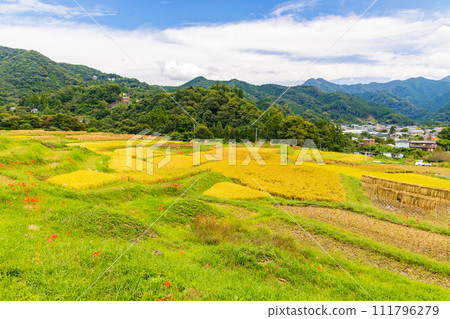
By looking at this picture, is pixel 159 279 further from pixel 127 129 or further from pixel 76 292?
pixel 127 129

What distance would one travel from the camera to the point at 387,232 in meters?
11.2

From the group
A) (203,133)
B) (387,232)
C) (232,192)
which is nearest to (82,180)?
(232,192)

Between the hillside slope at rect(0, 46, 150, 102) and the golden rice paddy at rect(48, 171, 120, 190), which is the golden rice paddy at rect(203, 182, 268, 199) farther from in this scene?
the hillside slope at rect(0, 46, 150, 102)

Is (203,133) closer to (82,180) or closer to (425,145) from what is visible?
(82,180)

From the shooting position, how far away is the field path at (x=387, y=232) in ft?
31.4

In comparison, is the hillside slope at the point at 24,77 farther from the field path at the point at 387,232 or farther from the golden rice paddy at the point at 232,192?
the field path at the point at 387,232

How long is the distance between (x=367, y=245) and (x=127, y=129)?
65.0 meters

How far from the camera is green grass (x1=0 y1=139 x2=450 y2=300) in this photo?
170 inches

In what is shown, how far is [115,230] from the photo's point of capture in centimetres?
773

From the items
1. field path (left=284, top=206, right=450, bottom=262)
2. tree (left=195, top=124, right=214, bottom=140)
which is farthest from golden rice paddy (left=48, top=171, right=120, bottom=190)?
tree (left=195, top=124, right=214, bottom=140)

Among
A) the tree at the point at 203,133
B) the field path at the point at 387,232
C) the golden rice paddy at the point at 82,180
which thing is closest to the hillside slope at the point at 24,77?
the tree at the point at 203,133

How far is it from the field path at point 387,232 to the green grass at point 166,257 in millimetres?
1107

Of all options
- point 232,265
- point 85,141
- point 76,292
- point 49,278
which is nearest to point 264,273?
point 232,265

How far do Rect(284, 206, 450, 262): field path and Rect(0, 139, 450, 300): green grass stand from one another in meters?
1.11
